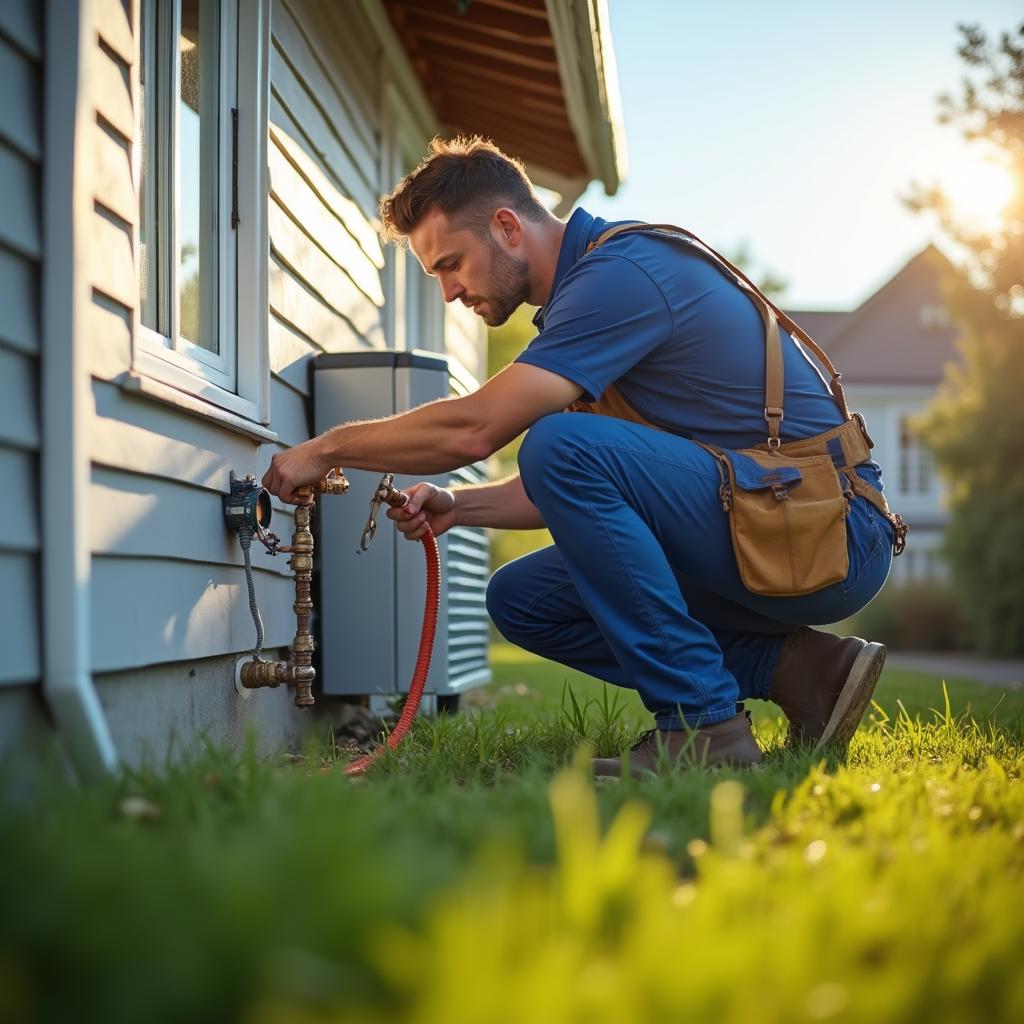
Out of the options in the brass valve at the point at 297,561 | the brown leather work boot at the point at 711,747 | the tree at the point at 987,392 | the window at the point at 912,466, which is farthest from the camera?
the window at the point at 912,466

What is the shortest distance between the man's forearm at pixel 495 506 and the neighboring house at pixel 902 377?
20809mm

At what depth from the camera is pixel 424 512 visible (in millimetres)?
3176

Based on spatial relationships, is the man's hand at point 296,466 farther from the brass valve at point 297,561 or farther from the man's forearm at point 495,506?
the man's forearm at point 495,506

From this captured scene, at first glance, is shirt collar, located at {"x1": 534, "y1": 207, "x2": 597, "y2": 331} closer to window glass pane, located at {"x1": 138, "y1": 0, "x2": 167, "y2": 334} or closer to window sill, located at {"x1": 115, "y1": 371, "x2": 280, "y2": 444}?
window sill, located at {"x1": 115, "y1": 371, "x2": 280, "y2": 444}

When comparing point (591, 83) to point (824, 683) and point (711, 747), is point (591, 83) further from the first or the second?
point (711, 747)

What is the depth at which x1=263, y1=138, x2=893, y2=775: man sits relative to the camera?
2.71m

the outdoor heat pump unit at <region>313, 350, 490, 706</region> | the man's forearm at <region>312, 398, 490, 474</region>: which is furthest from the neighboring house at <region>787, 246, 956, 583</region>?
the man's forearm at <region>312, 398, 490, 474</region>

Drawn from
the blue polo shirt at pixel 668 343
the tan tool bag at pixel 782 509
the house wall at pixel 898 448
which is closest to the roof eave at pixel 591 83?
the blue polo shirt at pixel 668 343

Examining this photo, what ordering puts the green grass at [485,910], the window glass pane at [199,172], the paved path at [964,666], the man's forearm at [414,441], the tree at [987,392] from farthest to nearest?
the tree at [987,392] → the paved path at [964,666] → the window glass pane at [199,172] → the man's forearm at [414,441] → the green grass at [485,910]

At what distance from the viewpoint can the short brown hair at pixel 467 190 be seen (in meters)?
3.17

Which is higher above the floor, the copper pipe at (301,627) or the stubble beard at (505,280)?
the stubble beard at (505,280)

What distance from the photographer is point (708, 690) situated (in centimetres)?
268

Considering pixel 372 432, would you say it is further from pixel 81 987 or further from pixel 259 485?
pixel 81 987

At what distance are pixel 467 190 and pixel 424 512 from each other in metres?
0.81
